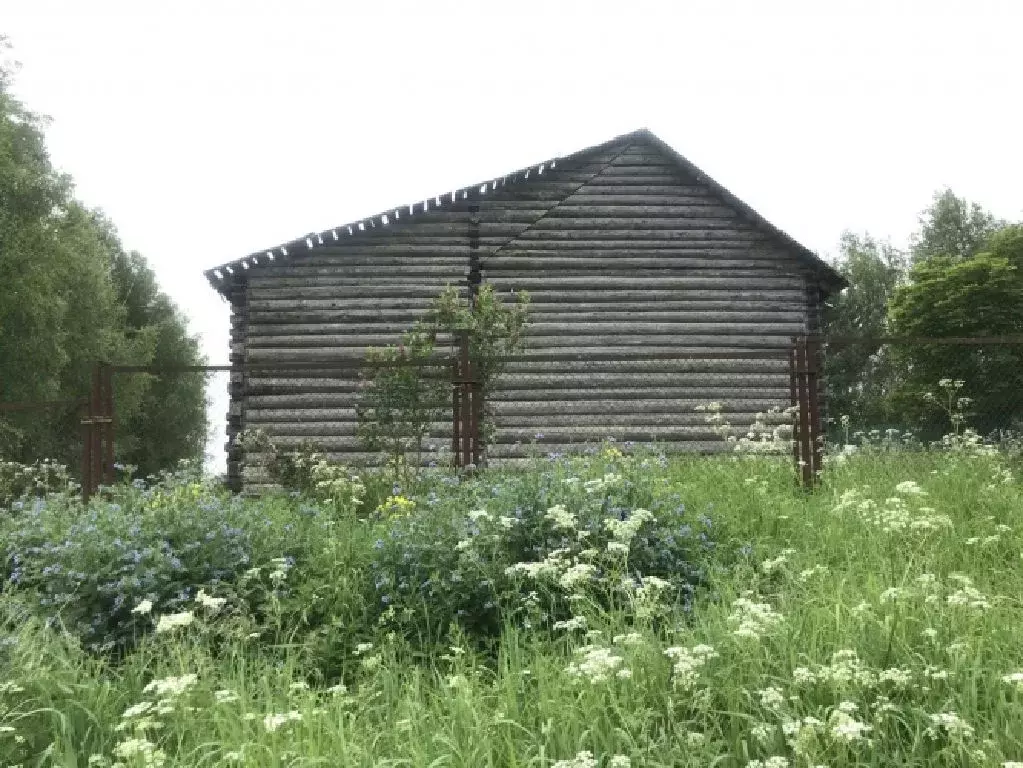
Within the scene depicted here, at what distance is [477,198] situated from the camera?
16.8m

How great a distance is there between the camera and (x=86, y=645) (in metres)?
5.58

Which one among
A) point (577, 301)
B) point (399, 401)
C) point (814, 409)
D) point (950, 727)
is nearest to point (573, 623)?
point (950, 727)

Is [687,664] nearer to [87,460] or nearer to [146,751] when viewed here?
[146,751]

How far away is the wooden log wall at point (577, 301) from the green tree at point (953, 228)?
98.3 ft

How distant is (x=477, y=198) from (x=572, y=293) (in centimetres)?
247

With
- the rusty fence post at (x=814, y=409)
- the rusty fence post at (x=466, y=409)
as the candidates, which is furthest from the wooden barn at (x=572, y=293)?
the rusty fence post at (x=814, y=409)

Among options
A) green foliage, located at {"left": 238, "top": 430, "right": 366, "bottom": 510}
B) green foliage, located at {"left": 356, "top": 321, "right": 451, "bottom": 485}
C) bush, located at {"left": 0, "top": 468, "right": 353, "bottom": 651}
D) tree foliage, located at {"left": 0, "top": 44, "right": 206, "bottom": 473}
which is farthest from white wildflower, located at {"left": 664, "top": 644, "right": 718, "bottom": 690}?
tree foliage, located at {"left": 0, "top": 44, "right": 206, "bottom": 473}

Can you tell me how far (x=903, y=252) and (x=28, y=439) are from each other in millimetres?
41115

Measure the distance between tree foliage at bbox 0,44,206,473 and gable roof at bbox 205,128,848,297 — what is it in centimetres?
365

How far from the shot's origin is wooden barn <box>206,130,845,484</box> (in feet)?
52.1

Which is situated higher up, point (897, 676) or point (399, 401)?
point (399, 401)

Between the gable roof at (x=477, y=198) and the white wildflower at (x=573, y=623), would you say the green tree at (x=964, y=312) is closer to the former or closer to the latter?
the gable roof at (x=477, y=198)

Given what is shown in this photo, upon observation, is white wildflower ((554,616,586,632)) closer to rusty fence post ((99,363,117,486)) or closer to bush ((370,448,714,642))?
bush ((370,448,714,642))

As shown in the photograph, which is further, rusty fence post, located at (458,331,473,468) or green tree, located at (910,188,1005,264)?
green tree, located at (910,188,1005,264)
